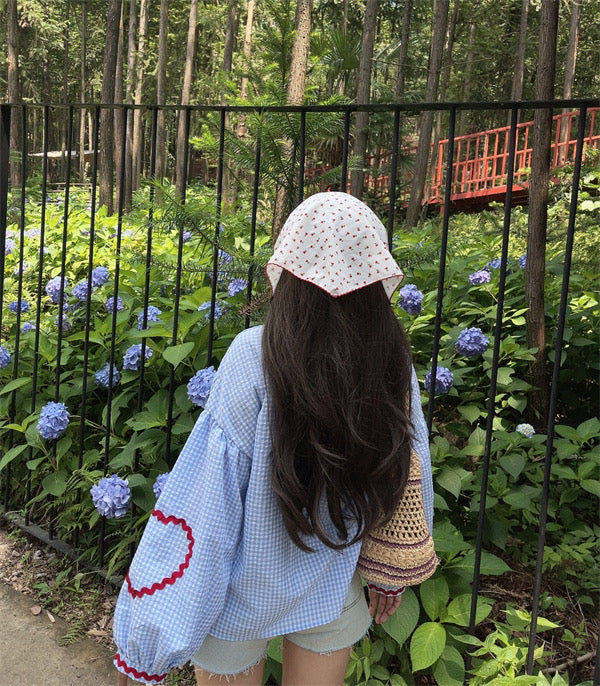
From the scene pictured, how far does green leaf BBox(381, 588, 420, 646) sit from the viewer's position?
6.82 feet

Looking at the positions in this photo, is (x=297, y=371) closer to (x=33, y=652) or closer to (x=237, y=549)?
(x=237, y=549)

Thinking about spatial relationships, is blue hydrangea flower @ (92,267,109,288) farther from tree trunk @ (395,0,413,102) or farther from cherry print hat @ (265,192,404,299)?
tree trunk @ (395,0,413,102)

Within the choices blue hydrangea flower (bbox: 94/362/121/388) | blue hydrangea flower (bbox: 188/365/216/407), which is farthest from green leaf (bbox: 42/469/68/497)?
blue hydrangea flower (bbox: 188/365/216/407)

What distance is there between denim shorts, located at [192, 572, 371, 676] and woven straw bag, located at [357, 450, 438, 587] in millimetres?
96

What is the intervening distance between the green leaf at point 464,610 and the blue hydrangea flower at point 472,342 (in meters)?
0.77

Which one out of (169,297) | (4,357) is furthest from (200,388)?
(4,357)

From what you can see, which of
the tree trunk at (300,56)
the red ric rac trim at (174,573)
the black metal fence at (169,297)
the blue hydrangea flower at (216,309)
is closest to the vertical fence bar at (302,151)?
the black metal fence at (169,297)

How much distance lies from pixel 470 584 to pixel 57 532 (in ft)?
6.16

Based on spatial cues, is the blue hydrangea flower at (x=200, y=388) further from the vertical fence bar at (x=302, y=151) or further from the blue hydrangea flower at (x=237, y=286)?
the vertical fence bar at (x=302, y=151)

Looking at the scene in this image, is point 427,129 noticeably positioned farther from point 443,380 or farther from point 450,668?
point 450,668

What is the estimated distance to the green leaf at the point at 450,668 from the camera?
Result: 2.11 m

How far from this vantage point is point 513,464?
231 cm

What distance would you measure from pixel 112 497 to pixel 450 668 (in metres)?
1.20

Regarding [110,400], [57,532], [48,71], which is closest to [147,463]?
[110,400]
